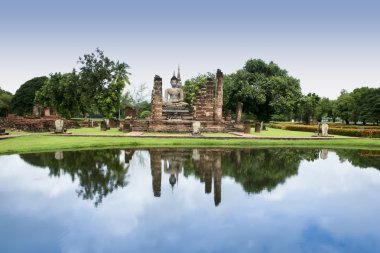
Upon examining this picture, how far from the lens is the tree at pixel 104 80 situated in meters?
46.0

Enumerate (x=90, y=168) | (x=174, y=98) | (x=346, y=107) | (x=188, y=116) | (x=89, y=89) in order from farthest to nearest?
1. (x=346, y=107)
2. (x=89, y=89)
3. (x=174, y=98)
4. (x=188, y=116)
5. (x=90, y=168)

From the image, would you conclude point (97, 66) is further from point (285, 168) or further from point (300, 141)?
point (285, 168)

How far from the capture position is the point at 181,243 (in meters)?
6.28

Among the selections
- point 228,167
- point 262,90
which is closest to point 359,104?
point 262,90

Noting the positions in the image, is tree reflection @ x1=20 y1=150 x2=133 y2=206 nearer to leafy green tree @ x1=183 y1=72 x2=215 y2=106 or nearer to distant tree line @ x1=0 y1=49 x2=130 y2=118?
distant tree line @ x1=0 y1=49 x2=130 y2=118

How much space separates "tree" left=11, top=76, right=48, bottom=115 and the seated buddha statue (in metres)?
44.4

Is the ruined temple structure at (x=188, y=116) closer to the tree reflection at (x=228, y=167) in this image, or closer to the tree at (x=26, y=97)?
the tree reflection at (x=228, y=167)

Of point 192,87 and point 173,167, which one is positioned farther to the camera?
point 192,87

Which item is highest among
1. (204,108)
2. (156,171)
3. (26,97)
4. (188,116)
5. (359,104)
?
(26,97)

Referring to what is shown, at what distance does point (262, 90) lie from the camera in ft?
166

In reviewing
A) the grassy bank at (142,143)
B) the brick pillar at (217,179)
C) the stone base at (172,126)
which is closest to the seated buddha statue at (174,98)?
the stone base at (172,126)

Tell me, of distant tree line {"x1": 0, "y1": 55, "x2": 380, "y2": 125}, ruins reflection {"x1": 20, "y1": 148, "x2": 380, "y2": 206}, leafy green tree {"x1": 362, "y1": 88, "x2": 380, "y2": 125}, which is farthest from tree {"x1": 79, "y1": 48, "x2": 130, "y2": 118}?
leafy green tree {"x1": 362, "y1": 88, "x2": 380, "y2": 125}

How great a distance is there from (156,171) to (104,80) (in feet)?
122

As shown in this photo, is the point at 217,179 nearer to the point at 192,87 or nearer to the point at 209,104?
the point at 209,104
